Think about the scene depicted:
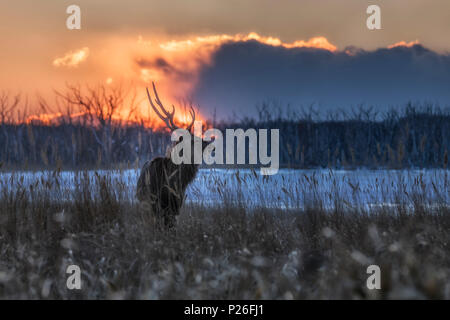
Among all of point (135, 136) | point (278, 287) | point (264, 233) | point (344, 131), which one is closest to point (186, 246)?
point (264, 233)

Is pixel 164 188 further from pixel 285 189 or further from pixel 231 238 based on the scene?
pixel 285 189

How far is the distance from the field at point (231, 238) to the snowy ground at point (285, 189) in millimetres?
21

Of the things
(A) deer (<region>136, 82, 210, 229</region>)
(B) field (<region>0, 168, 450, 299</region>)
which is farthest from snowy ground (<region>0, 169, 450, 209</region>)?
(A) deer (<region>136, 82, 210, 229</region>)

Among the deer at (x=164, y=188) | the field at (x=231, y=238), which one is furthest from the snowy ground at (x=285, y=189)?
the deer at (x=164, y=188)

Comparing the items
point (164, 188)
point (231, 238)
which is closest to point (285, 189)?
point (231, 238)

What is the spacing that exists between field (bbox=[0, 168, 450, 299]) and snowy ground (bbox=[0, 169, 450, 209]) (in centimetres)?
2

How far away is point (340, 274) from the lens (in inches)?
134

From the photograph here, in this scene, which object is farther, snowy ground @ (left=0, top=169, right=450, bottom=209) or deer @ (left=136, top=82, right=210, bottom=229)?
snowy ground @ (left=0, top=169, right=450, bottom=209)

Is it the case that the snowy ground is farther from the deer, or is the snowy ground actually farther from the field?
the deer

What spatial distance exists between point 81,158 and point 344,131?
1567 cm

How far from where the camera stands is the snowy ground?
571cm
